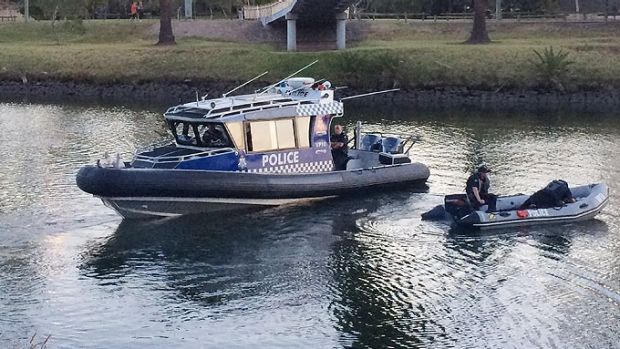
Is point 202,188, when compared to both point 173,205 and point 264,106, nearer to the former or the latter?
point 173,205

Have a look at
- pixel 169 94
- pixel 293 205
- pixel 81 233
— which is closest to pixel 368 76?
pixel 169 94

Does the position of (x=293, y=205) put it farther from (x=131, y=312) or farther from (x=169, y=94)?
(x=169, y=94)

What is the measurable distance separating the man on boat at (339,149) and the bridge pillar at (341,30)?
1541 inches

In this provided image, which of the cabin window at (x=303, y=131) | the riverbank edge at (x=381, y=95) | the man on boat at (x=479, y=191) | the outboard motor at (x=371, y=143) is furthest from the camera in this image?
the riverbank edge at (x=381, y=95)

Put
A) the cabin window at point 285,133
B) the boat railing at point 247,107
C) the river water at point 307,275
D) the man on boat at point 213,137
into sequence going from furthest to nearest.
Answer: the cabin window at point 285,133 < the man on boat at point 213,137 < the boat railing at point 247,107 < the river water at point 307,275

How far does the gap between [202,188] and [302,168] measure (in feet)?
11.8

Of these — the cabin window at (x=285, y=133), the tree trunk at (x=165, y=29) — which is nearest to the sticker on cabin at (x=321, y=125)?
the cabin window at (x=285, y=133)

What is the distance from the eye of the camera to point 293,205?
3070cm

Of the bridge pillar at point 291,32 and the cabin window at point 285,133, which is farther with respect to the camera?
the bridge pillar at point 291,32

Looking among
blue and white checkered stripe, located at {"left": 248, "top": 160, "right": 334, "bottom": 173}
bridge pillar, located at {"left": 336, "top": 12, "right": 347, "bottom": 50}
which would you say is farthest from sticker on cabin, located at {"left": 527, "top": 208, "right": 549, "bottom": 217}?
bridge pillar, located at {"left": 336, "top": 12, "right": 347, "bottom": 50}

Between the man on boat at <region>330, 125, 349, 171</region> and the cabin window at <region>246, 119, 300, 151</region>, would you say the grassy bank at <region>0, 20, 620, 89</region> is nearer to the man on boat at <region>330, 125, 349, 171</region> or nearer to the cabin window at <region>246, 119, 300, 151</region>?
the man on boat at <region>330, 125, 349, 171</region>

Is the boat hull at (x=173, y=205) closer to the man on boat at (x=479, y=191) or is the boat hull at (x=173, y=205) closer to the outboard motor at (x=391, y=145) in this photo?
the outboard motor at (x=391, y=145)

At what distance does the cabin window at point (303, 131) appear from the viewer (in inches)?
1217

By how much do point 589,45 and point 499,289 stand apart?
145ft
